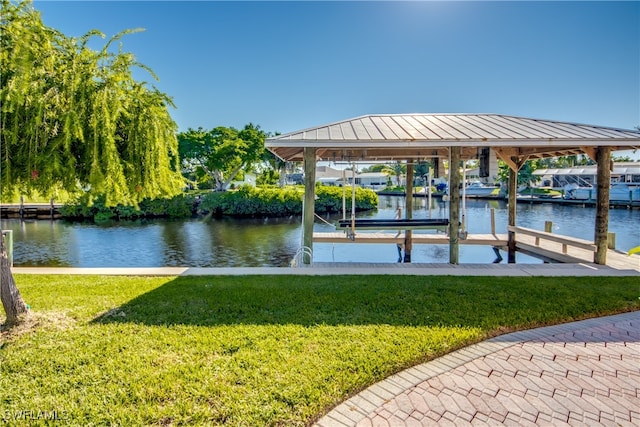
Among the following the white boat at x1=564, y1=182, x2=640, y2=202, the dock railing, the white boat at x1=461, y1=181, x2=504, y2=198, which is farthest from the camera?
the white boat at x1=461, y1=181, x2=504, y2=198

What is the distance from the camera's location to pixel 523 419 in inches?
105

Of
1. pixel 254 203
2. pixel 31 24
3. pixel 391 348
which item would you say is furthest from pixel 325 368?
pixel 254 203

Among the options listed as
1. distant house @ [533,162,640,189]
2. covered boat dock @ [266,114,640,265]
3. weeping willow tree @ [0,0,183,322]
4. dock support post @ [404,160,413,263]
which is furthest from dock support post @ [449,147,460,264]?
distant house @ [533,162,640,189]

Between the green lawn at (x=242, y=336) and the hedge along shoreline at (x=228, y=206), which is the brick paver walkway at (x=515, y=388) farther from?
the hedge along shoreline at (x=228, y=206)

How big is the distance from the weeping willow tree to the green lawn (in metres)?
1.24

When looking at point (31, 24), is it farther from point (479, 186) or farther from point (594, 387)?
point (479, 186)

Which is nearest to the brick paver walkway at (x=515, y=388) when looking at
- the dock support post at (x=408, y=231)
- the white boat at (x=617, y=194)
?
the dock support post at (x=408, y=231)

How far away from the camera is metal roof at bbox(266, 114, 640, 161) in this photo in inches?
281

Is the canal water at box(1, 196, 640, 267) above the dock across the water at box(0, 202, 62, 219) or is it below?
below

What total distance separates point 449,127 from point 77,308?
309 inches

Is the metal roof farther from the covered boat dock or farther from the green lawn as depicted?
the green lawn

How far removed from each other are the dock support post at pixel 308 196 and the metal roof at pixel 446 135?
283mm

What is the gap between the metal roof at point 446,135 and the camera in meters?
7.14

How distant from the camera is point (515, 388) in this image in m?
3.08
